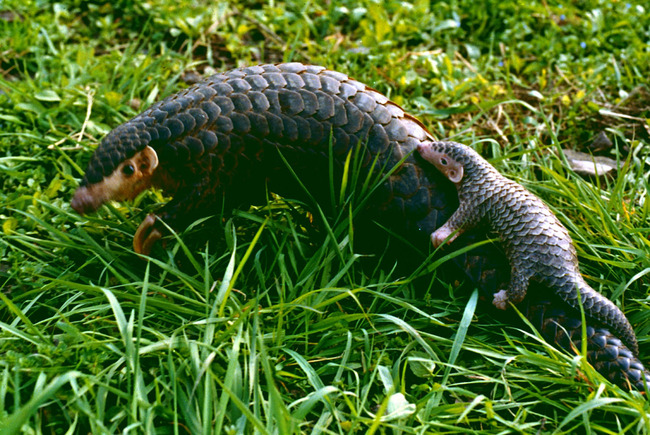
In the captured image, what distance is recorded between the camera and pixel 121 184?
104 inches

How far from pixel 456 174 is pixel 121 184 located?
138cm

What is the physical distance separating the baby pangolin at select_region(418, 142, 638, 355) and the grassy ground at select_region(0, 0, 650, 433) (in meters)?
0.21

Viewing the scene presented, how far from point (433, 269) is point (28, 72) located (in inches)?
117

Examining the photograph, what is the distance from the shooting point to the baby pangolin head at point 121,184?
8.54 ft

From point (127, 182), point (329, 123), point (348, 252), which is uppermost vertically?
point (329, 123)

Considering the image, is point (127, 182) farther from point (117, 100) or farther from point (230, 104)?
point (117, 100)

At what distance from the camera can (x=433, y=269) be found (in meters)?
2.55

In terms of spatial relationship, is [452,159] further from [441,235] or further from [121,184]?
[121,184]

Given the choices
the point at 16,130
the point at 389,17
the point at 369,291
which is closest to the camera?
the point at 369,291

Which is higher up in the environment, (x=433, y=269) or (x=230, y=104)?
(x=230, y=104)

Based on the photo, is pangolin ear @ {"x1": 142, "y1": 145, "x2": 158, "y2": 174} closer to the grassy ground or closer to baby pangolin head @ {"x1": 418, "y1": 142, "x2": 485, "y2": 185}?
the grassy ground

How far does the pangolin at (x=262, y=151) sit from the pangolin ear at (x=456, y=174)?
58mm

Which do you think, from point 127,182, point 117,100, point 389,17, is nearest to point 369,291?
point 127,182

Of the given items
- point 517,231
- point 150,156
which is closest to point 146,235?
point 150,156
